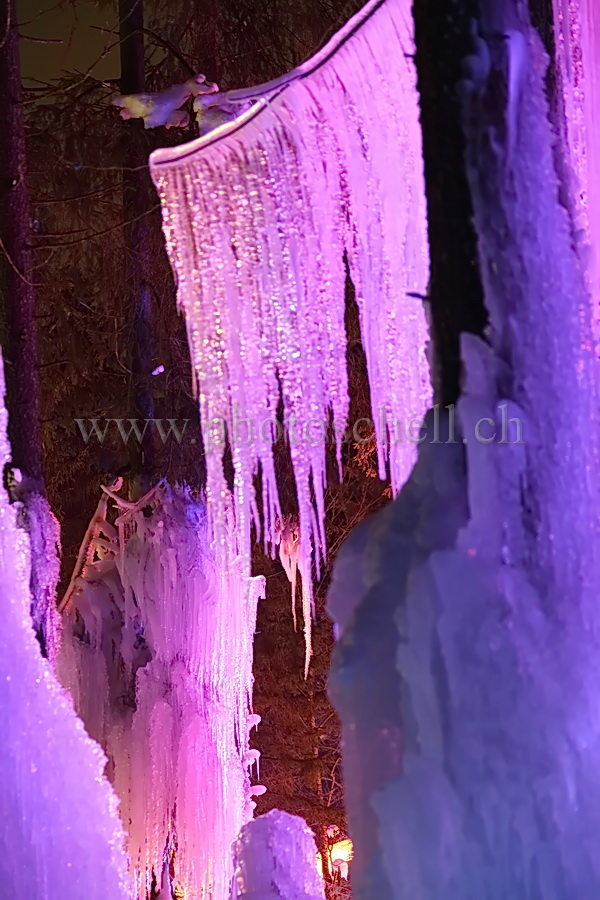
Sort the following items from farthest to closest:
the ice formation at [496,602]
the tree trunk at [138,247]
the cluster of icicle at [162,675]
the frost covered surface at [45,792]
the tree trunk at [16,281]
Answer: the tree trunk at [138,247], the cluster of icicle at [162,675], the tree trunk at [16,281], the frost covered surface at [45,792], the ice formation at [496,602]

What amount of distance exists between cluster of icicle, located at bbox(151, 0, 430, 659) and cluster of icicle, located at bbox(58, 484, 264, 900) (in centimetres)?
214

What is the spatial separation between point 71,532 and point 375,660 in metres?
7.58

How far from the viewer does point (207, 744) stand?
16.0ft

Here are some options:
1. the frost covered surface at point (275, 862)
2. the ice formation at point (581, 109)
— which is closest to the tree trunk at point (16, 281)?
the frost covered surface at point (275, 862)

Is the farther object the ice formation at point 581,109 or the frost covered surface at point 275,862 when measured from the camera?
the frost covered surface at point 275,862

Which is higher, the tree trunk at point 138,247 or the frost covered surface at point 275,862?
the tree trunk at point 138,247

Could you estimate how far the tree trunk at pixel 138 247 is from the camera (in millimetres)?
5473

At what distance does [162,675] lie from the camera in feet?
15.8

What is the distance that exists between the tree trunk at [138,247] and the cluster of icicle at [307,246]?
2866 millimetres

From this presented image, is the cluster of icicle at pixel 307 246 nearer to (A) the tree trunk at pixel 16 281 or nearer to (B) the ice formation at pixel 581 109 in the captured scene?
(B) the ice formation at pixel 581 109

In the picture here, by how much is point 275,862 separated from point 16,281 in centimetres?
286

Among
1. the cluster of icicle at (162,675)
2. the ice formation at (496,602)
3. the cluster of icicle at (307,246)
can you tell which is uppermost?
the cluster of icicle at (307,246)

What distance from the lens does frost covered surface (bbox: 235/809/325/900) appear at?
2.01 meters

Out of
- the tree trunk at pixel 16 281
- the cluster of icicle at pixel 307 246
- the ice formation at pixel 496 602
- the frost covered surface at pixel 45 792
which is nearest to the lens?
the ice formation at pixel 496 602
